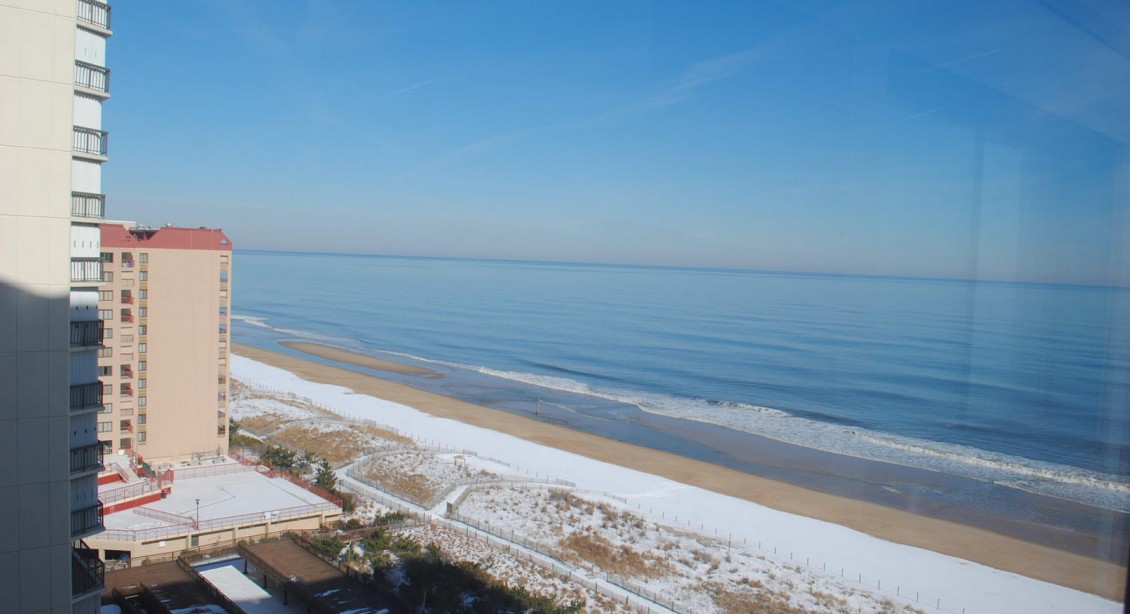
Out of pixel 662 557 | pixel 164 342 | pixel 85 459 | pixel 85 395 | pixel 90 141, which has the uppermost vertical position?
pixel 90 141

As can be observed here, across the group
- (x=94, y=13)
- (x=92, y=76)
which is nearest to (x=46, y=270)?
(x=92, y=76)

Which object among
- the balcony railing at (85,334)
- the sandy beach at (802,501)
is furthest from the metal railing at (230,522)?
the sandy beach at (802,501)

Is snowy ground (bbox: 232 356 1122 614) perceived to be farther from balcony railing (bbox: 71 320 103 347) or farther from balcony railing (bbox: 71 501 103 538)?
balcony railing (bbox: 71 320 103 347)

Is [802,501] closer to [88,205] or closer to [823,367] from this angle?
[88,205]

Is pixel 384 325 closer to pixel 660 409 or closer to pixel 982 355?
pixel 660 409

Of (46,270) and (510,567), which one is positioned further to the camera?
(510,567)

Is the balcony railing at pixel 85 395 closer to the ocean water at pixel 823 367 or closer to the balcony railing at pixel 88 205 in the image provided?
the balcony railing at pixel 88 205
